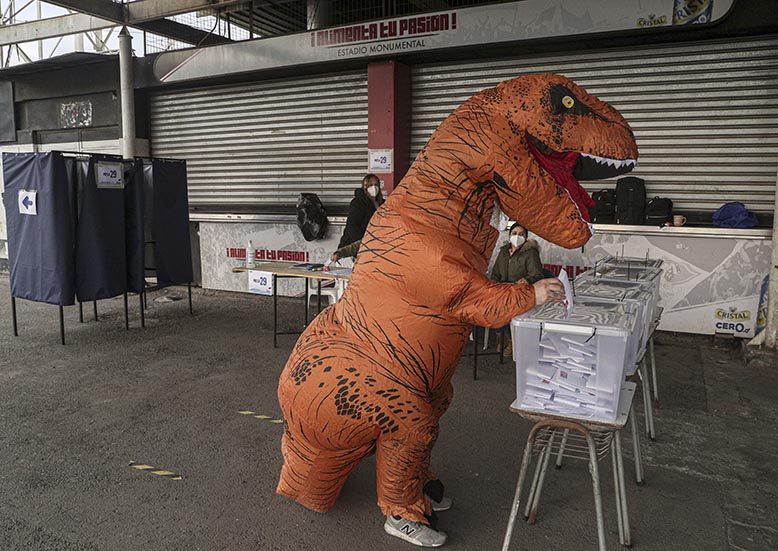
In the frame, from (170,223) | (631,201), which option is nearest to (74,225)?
(170,223)

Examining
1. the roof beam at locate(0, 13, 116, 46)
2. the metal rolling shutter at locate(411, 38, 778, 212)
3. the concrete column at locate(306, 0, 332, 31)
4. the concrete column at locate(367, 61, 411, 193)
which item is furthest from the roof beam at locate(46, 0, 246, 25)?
the metal rolling shutter at locate(411, 38, 778, 212)

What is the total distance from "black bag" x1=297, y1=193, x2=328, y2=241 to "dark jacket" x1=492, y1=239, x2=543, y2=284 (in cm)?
302

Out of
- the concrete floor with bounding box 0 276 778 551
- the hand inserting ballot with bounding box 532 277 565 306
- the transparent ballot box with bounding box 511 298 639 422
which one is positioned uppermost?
the hand inserting ballot with bounding box 532 277 565 306

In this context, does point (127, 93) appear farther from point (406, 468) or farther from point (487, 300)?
point (487, 300)

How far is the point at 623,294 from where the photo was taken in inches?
117

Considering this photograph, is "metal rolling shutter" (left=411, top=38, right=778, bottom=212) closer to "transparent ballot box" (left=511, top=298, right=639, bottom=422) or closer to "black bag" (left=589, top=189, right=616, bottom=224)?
"black bag" (left=589, top=189, right=616, bottom=224)

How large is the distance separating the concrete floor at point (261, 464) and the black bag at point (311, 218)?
2593mm

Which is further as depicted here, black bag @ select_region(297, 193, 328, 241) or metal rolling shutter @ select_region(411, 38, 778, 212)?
black bag @ select_region(297, 193, 328, 241)

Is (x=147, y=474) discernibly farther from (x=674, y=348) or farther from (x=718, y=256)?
(x=718, y=256)

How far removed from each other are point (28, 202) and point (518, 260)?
5.04 meters

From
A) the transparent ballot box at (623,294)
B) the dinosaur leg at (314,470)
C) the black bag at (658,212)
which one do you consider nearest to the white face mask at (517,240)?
the black bag at (658,212)

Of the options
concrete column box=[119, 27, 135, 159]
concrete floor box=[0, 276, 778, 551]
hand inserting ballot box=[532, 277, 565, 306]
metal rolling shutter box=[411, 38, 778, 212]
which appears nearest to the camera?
hand inserting ballot box=[532, 277, 565, 306]

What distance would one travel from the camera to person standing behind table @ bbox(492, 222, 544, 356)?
216 inches

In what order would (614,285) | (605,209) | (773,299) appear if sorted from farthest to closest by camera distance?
(605,209) → (773,299) → (614,285)
